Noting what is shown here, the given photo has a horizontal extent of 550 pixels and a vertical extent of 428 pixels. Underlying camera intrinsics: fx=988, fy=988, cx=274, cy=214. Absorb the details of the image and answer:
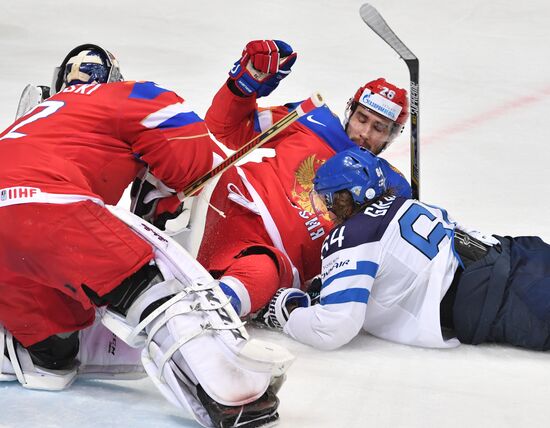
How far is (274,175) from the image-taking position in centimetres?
297

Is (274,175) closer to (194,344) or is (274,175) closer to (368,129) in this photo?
(368,129)

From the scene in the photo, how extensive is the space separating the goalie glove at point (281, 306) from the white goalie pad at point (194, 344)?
58 cm

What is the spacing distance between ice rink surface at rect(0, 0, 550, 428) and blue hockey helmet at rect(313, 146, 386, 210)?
37 centimetres

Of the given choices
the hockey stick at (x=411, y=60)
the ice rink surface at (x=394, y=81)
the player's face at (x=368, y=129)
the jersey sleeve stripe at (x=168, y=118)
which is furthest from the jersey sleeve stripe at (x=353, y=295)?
the hockey stick at (x=411, y=60)

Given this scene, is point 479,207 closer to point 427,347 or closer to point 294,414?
point 427,347

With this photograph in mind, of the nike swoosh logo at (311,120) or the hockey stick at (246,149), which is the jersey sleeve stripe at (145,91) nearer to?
the hockey stick at (246,149)

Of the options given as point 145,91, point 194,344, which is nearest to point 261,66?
point 145,91

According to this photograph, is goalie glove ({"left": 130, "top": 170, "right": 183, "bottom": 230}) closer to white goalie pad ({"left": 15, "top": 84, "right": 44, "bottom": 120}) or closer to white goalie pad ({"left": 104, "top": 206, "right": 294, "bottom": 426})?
white goalie pad ({"left": 104, "top": 206, "right": 294, "bottom": 426})

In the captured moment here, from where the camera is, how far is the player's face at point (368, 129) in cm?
305

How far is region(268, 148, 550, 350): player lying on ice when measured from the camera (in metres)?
2.39

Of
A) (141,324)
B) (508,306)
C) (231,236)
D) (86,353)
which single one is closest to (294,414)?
(141,324)

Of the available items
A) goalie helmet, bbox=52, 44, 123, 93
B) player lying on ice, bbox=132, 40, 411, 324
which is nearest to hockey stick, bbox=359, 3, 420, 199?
player lying on ice, bbox=132, 40, 411, 324

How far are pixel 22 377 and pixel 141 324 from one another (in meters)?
0.35

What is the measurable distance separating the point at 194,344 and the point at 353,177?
76 centimetres
